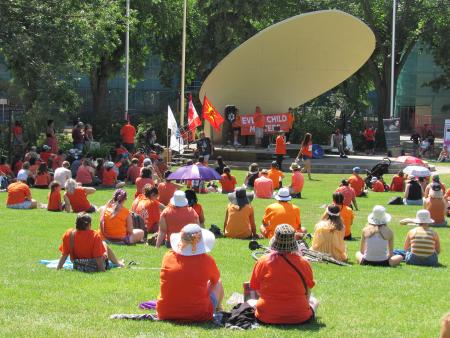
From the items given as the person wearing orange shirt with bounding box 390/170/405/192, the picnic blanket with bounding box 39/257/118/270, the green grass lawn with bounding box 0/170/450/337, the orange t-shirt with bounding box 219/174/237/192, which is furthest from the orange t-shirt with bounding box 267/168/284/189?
the picnic blanket with bounding box 39/257/118/270

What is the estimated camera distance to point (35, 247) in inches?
524

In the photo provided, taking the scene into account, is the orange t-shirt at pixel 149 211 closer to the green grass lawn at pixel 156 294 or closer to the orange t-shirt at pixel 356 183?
the green grass lawn at pixel 156 294

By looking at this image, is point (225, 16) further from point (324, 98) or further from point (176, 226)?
point (176, 226)

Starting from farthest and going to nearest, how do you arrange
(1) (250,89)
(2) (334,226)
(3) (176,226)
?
(1) (250,89)
(3) (176,226)
(2) (334,226)

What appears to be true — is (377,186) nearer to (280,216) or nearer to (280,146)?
(280,146)

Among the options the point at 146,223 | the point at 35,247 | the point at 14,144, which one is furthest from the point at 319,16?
the point at 35,247

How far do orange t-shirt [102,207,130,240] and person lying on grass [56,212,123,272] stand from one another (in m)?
2.56

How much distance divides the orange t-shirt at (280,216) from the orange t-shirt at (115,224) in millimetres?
2395

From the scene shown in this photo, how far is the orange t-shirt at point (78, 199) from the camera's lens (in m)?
18.2

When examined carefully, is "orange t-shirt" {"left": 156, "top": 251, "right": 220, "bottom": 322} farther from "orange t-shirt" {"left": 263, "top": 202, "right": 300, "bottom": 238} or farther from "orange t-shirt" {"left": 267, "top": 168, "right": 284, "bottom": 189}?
"orange t-shirt" {"left": 267, "top": 168, "right": 284, "bottom": 189}

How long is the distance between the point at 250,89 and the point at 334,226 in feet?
84.9

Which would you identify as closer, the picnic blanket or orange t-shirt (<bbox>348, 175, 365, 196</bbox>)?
the picnic blanket

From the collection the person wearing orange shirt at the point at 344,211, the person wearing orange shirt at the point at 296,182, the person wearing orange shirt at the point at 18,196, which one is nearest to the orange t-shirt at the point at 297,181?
the person wearing orange shirt at the point at 296,182

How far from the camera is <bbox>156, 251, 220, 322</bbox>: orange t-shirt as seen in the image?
26.7ft
